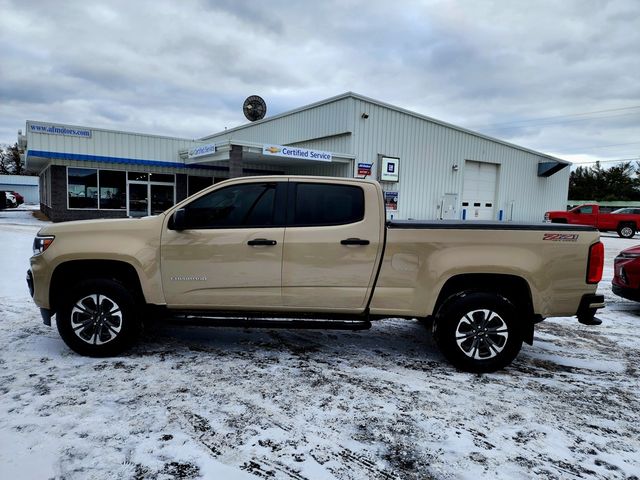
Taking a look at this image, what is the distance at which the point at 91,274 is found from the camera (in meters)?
4.52

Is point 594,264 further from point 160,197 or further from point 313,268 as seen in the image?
point 160,197

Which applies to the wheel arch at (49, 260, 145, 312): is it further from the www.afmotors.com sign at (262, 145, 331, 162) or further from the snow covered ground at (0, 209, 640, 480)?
the www.afmotors.com sign at (262, 145, 331, 162)

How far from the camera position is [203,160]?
Result: 71.1ft

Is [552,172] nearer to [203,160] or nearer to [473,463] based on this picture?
[203,160]

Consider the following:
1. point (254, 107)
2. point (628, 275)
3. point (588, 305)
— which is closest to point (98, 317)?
point (588, 305)

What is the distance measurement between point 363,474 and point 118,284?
9.91 feet

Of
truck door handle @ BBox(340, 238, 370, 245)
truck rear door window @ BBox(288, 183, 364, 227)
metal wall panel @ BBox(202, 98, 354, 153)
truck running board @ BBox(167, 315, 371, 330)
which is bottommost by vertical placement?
truck running board @ BBox(167, 315, 371, 330)

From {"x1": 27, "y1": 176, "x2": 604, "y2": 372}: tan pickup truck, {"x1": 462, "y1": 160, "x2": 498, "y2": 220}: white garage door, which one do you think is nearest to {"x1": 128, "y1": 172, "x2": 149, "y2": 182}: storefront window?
{"x1": 462, "y1": 160, "x2": 498, "y2": 220}: white garage door

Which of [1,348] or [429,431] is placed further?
[1,348]

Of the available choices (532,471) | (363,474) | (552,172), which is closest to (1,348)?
(363,474)

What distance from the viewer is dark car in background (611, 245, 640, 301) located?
6.53 m

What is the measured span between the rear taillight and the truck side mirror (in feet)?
12.9

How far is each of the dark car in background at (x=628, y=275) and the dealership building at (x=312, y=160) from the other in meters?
13.8

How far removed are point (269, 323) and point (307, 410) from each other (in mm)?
1168
